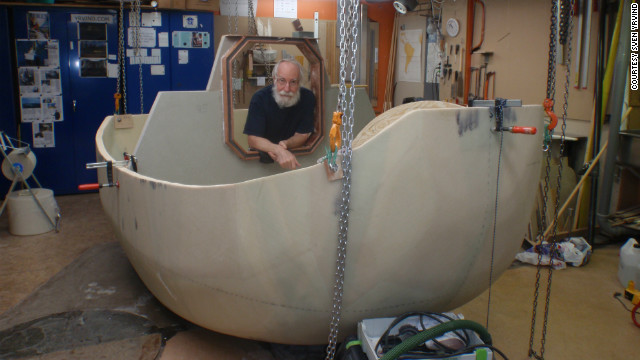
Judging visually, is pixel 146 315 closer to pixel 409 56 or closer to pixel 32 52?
pixel 32 52

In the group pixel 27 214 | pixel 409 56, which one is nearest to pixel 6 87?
pixel 27 214

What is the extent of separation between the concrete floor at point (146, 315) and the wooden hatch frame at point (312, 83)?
1.08m

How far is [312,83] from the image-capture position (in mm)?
3475

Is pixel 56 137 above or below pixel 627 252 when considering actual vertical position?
above

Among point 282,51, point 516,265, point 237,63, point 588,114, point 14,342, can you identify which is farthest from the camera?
point 282,51

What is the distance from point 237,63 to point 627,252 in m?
4.18

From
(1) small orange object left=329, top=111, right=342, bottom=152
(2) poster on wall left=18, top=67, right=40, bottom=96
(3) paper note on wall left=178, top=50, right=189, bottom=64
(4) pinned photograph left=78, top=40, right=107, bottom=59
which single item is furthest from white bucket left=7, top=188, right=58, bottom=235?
(1) small orange object left=329, top=111, right=342, bottom=152

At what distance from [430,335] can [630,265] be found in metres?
2.14

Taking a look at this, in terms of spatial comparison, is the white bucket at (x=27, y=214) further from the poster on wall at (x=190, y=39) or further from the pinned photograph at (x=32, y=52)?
the poster on wall at (x=190, y=39)

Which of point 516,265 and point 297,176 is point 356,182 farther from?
point 516,265

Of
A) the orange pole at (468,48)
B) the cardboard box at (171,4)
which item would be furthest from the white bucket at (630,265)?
the cardboard box at (171,4)

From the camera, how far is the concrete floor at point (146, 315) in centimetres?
227

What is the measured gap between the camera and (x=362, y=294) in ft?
5.76

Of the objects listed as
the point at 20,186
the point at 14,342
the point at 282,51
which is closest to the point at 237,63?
the point at 282,51
